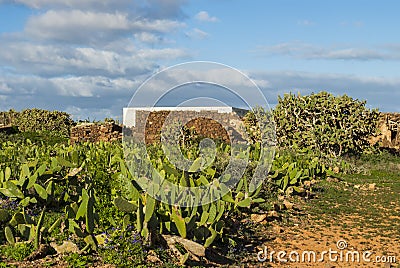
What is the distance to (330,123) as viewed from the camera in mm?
15641

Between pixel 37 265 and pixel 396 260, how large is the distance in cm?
420

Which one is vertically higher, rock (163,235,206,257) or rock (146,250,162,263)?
rock (163,235,206,257)

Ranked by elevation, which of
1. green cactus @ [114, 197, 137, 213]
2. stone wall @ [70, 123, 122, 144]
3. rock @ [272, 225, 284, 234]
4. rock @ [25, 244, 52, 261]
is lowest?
rock @ [25, 244, 52, 261]

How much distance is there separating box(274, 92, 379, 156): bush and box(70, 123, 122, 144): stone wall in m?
6.08

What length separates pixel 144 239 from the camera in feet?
17.6

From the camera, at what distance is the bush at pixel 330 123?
1508cm

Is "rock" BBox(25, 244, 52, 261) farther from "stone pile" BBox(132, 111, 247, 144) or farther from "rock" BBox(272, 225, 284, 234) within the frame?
"stone pile" BBox(132, 111, 247, 144)

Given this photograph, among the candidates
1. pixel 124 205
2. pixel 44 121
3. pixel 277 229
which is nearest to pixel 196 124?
pixel 44 121

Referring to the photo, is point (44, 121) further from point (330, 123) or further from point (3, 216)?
point (3, 216)

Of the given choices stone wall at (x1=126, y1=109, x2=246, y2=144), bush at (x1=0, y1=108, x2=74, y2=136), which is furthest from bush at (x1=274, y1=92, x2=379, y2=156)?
bush at (x1=0, y1=108, x2=74, y2=136)

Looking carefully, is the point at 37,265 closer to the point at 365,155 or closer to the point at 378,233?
the point at 378,233

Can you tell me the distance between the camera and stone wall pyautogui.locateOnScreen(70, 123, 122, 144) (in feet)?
59.2

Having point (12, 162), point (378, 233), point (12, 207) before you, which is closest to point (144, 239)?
point (12, 207)

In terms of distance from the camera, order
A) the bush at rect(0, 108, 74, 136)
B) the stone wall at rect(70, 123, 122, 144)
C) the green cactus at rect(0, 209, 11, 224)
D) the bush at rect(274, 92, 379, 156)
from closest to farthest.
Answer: the green cactus at rect(0, 209, 11, 224)
the bush at rect(274, 92, 379, 156)
the stone wall at rect(70, 123, 122, 144)
the bush at rect(0, 108, 74, 136)
